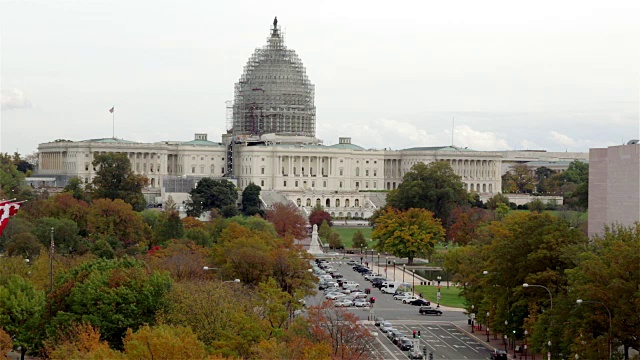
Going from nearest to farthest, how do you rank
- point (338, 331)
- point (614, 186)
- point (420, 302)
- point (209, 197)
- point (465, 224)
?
1. point (338, 331)
2. point (614, 186)
3. point (420, 302)
4. point (465, 224)
5. point (209, 197)

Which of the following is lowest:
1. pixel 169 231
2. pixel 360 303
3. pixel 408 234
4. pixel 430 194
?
pixel 360 303

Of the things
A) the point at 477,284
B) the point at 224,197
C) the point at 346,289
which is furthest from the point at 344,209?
the point at 477,284

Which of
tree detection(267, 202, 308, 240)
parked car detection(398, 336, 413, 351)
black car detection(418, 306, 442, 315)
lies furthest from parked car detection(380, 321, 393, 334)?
tree detection(267, 202, 308, 240)

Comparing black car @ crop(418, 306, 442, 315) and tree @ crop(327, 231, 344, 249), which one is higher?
tree @ crop(327, 231, 344, 249)

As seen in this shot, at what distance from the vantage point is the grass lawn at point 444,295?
95606mm

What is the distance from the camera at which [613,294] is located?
5422 centimetres

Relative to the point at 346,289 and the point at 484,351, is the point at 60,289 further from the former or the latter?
the point at 346,289

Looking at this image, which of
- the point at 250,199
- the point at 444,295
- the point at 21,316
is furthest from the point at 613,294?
the point at 250,199

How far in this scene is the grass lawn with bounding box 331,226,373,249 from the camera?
5870 inches

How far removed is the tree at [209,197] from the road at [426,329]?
70196mm

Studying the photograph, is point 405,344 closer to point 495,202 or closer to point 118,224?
point 118,224

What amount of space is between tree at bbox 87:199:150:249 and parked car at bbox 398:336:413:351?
168 ft

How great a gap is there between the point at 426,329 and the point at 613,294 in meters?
25.7

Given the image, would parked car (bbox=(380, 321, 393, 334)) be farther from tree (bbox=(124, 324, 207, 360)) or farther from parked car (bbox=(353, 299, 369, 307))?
tree (bbox=(124, 324, 207, 360))
